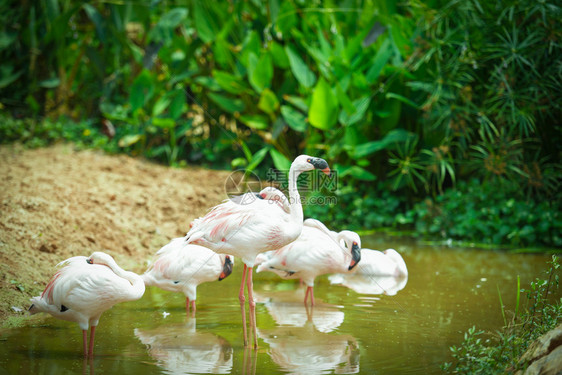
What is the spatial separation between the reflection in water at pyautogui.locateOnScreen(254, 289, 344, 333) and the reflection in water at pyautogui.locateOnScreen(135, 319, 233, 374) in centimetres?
65

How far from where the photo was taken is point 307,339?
3.91 metres

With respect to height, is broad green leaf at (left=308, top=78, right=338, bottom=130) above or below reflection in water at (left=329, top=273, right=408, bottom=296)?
above

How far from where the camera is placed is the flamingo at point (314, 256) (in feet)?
15.5

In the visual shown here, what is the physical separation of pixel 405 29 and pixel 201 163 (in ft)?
13.3

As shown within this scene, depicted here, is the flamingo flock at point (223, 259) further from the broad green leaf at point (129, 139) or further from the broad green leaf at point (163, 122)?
the broad green leaf at point (129, 139)

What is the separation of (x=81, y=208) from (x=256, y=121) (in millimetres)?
3059

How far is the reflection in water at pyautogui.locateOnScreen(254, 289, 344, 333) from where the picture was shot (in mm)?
4258

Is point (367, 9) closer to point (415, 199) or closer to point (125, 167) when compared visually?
point (415, 199)

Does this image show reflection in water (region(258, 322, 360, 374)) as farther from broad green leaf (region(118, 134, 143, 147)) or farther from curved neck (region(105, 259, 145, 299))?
broad green leaf (region(118, 134, 143, 147))

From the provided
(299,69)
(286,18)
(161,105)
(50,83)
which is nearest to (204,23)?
(286,18)

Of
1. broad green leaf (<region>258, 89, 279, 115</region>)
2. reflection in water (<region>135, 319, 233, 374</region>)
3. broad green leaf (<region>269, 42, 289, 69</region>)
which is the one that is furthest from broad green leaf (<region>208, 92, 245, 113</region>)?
reflection in water (<region>135, 319, 233, 374</region>)

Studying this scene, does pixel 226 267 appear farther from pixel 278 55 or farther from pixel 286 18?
pixel 286 18

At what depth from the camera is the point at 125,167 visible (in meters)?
8.40

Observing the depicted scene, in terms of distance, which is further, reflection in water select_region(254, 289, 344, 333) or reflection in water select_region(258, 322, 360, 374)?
reflection in water select_region(254, 289, 344, 333)
